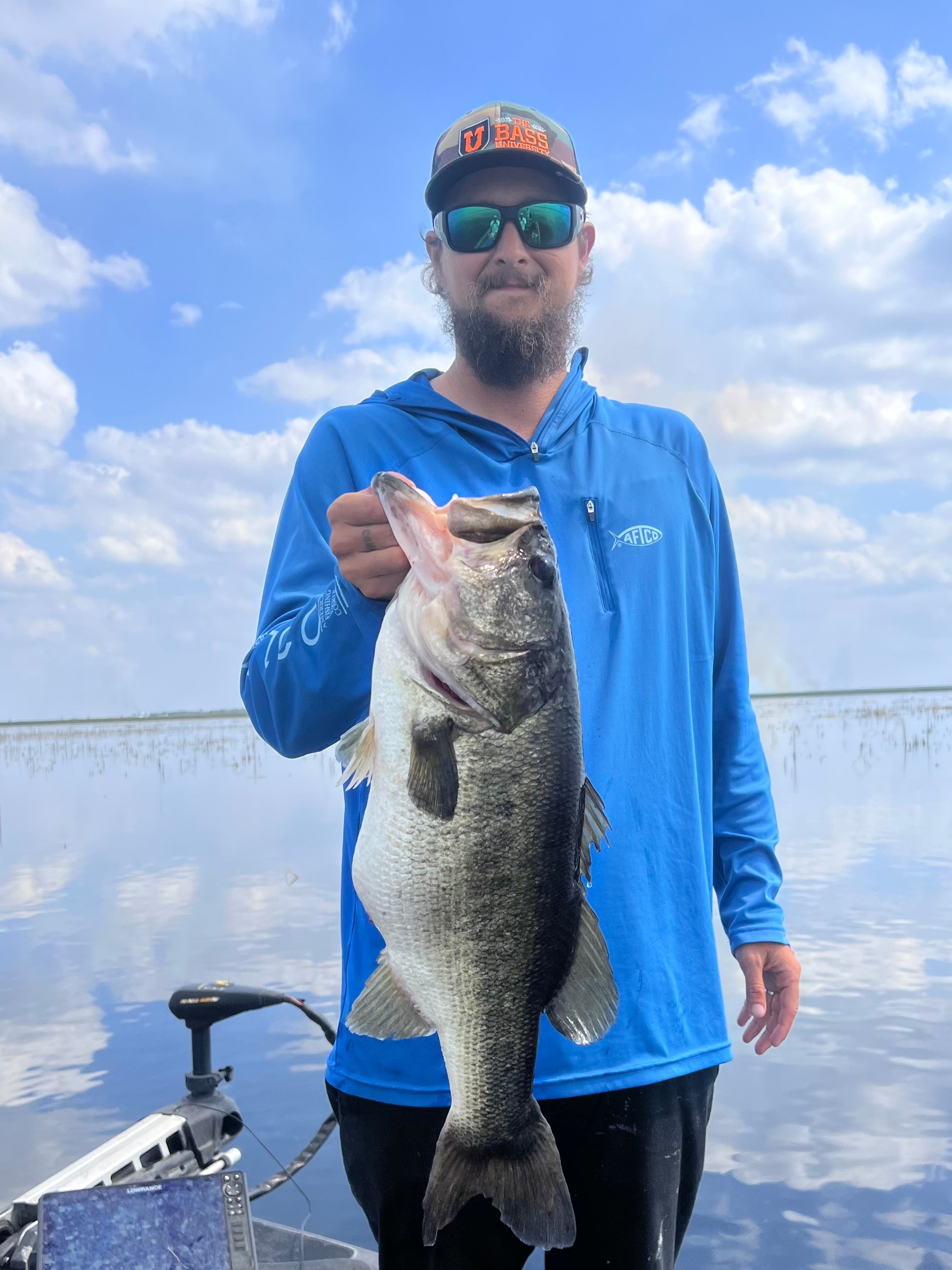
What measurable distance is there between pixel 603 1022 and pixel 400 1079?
20.2 inches

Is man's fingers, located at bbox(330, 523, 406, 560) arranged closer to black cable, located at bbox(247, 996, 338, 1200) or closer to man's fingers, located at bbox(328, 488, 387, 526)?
man's fingers, located at bbox(328, 488, 387, 526)

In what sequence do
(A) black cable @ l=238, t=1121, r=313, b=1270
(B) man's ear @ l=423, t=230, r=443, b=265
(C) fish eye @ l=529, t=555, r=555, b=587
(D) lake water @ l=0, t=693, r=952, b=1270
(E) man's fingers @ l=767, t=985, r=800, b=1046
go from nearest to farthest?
1. (C) fish eye @ l=529, t=555, r=555, b=587
2. (E) man's fingers @ l=767, t=985, r=800, b=1046
3. (B) man's ear @ l=423, t=230, r=443, b=265
4. (A) black cable @ l=238, t=1121, r=313, b=1270
5. (D) lake water @ l=0, t=693, r=952, b=1270

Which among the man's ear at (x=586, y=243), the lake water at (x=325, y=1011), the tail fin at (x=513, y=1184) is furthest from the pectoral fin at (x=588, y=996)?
the lake water at (x=325, y=1011)

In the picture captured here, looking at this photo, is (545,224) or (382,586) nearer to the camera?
(382,586)

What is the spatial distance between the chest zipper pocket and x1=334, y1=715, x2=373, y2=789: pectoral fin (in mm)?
736

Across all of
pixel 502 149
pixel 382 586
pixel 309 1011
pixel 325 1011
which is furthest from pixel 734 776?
pixel 325 1011

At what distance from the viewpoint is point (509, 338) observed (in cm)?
262

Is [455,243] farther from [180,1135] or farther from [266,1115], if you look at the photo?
[266,1115]

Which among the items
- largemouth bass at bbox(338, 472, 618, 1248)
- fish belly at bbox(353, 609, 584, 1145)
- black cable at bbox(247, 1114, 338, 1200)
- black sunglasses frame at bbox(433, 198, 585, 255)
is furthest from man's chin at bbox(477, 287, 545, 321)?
black cable at bbox(247, 1114, 338, 1200)

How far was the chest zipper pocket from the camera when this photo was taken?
2396 mm

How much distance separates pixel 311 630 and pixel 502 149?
4.93 ft

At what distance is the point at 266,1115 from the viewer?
638cm

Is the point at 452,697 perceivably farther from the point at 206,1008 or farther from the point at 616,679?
the point at 206,1008

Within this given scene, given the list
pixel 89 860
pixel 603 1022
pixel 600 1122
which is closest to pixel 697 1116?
pixel 600 1122
